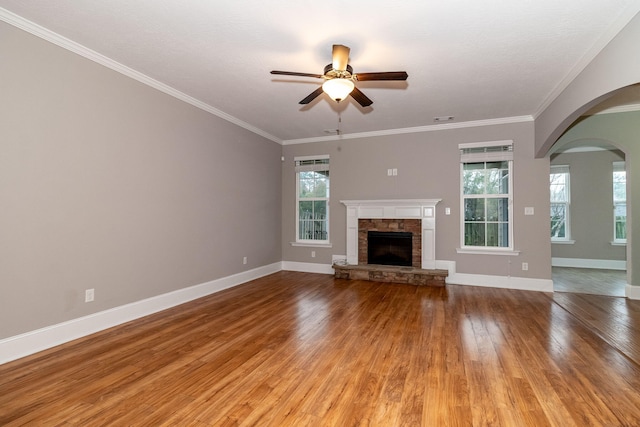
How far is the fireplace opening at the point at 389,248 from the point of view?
564 centimetres

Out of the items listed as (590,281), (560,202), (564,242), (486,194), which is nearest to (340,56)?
(486,194)

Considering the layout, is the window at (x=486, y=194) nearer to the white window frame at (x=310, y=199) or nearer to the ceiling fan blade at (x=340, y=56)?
the white window frame at (x=310, y=199)

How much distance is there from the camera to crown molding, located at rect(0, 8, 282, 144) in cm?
247

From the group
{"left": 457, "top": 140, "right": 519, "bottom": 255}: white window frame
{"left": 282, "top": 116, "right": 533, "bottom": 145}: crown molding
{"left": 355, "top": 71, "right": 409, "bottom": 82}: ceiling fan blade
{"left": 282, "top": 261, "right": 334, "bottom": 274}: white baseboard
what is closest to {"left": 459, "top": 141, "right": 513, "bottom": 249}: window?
{"left": 457, "top": 140, "right": 519, "bottom": 255}: white window frame

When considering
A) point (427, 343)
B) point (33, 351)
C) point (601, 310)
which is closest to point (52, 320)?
point (33, 351)

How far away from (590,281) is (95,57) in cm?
828

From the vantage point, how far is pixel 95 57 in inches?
120

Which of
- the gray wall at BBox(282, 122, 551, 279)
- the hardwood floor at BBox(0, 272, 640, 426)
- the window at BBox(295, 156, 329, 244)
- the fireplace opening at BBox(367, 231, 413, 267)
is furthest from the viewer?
the window at BBox(295, 156, 329, 244)

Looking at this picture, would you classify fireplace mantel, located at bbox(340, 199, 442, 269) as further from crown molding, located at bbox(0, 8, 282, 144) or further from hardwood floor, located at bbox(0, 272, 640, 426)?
crown molding, located at bbox(0, 8, 282, 144)

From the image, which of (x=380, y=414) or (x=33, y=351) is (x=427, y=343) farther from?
(x=33, y=351)

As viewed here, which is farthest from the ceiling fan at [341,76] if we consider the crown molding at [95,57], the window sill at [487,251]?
the window sill at [487,251]

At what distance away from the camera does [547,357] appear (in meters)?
2.54

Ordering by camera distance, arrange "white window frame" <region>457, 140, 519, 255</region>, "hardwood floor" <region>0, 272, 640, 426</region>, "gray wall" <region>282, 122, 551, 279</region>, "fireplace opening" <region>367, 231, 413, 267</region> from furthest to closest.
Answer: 1. "fireplace opening" <region>367, 231, 413, 267</region>
2. "white window frame" <region>457, 140, 519, 255</region>
3. "gray wall" <region>282, 122, 551, 279</region>
4. "hardwood floor" <region>0, 272, 640, 426</region>

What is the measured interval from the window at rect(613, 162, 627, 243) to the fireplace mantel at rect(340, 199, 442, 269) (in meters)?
4.81
